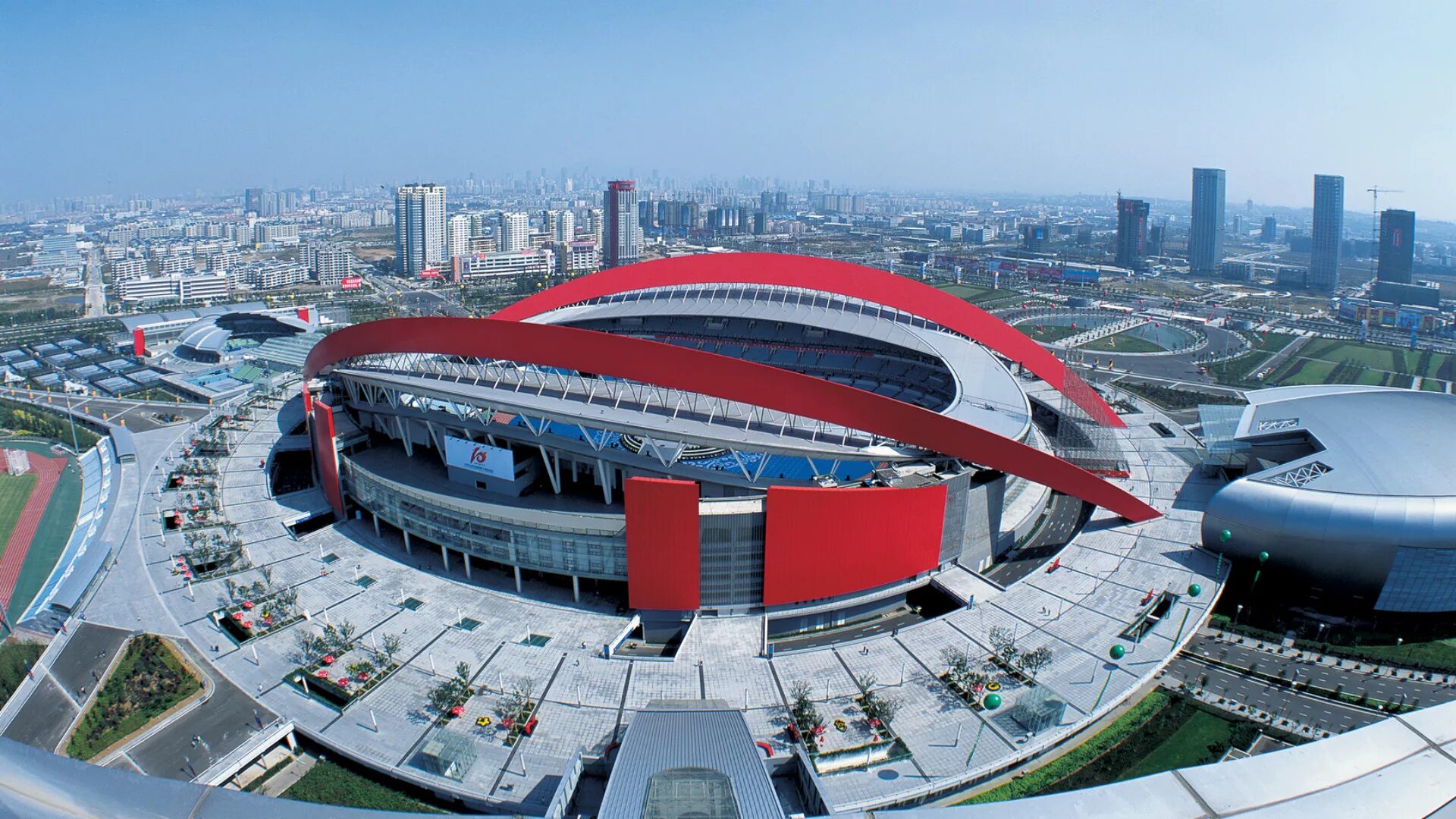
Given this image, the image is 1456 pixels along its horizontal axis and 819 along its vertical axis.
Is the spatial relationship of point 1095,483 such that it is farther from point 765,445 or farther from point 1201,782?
point 1201,782

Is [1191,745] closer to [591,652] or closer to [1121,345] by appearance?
[591,652]

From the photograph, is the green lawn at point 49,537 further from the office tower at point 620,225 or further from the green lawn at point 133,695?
the office tower at point 620,225

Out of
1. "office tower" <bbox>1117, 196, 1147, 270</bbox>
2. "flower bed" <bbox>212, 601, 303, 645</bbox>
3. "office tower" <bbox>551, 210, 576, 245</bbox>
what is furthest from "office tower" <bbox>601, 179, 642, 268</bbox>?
"flower bed" <bbox>212, 601, 303, 645</bbox>

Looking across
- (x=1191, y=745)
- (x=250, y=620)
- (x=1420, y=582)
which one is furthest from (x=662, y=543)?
(x=1420, y=582)

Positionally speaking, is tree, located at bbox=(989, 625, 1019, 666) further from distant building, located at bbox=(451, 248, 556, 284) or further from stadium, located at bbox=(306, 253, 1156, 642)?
distant building, located at bbox=(451, 248, 556, 284)

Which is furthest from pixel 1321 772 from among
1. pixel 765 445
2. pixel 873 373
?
pixel 873 373

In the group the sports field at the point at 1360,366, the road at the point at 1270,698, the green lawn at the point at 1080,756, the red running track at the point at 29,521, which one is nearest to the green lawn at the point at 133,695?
the red running track at the point at 29,521
